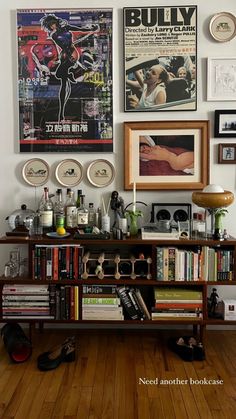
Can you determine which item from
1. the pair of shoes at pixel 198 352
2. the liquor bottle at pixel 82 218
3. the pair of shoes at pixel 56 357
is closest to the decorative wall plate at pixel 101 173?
the liquor bottle at pixel 82 218

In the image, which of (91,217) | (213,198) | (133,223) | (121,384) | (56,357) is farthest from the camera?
(91,217)

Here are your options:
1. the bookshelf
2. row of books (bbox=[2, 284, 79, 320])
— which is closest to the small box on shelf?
the bookshelf

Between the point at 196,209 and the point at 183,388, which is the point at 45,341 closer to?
the point at 183,388

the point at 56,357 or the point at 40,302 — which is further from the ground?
the point at 40,302

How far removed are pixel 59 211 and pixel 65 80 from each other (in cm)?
95

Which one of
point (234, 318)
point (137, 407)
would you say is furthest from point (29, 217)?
point (234, 318)

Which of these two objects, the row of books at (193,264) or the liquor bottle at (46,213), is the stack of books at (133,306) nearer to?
the row of books at (193,264)

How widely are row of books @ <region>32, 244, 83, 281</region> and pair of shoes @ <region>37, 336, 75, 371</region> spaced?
0.43 m

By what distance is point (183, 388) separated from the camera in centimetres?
198

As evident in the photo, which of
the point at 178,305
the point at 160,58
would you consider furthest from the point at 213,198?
the point at 160,58

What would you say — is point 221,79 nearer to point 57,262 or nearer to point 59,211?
point 59,211

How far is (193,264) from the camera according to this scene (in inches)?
93.4

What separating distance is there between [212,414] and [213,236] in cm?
106

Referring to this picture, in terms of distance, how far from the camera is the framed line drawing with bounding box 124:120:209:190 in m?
2.62
